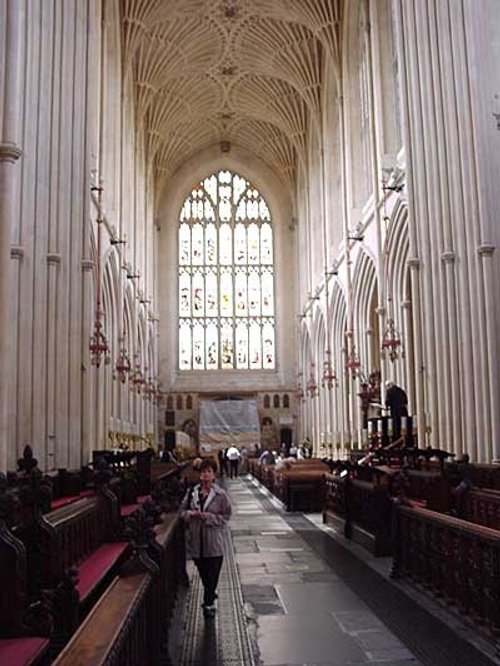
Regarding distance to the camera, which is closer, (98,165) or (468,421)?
(468,421)

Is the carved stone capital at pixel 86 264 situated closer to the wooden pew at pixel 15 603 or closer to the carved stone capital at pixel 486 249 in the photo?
the carved stone capital at pixel 486 249

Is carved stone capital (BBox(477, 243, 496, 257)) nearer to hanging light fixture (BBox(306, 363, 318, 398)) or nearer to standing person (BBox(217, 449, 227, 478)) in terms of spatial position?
hanging light fixture (BBox(306, 363, 318, 398))

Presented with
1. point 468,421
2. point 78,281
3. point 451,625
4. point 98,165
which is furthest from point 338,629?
point 98,165

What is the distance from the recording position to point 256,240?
42031 mm

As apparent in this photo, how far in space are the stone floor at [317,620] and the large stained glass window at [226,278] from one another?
102 ft

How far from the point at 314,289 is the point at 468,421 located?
20863 millimetres

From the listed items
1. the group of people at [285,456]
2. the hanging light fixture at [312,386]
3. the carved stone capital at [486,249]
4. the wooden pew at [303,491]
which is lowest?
the wooden pew at [303,491]

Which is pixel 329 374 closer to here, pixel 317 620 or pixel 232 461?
pixel 232 461

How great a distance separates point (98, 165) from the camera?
71.9ft

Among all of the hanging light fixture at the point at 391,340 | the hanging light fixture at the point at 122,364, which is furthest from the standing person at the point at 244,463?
the hanging light fixture at the point at 391,340

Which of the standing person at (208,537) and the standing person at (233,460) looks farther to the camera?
the standing person at (233,460)

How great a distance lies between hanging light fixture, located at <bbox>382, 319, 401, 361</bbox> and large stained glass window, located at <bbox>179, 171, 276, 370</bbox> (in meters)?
20.7

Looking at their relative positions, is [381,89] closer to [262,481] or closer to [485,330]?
[485,330]

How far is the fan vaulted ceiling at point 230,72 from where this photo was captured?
90.6ft
